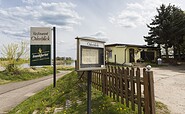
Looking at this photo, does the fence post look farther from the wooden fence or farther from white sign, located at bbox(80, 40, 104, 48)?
white sign, located at bbox(80, 40, 104, 48)

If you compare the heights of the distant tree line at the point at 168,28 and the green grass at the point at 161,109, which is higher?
the distant tree line at the point at 168,28

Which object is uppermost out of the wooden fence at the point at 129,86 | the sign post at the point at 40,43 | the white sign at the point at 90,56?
the sign post at the point at 40,43

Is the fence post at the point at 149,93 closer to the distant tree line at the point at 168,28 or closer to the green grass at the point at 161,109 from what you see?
the green grass at the point at 161,109

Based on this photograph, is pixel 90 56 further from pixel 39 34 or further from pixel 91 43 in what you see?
pixel 39 34

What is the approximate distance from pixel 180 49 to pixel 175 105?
27.1 m

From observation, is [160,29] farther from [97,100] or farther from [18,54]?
[97,100]

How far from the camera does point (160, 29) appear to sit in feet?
91.3

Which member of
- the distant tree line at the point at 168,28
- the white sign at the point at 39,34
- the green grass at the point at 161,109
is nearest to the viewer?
the green grass at the point at 161,109

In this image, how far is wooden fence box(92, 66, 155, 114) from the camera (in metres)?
3.91

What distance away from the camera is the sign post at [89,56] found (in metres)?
3.73

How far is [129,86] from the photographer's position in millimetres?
5176

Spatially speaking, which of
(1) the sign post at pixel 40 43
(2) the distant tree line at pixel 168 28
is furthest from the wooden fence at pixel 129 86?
(2) the distant tree line at pixel 168 28

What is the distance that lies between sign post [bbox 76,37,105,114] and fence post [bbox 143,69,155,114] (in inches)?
40.8

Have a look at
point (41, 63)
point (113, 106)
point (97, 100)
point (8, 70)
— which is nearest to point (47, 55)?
point (41, 63)
